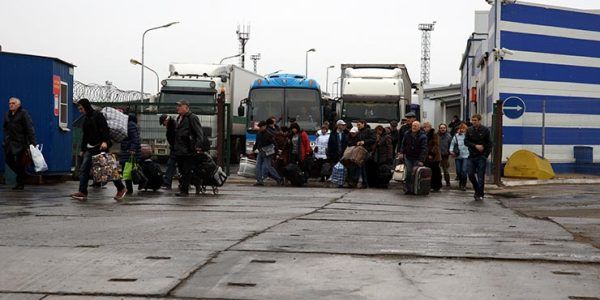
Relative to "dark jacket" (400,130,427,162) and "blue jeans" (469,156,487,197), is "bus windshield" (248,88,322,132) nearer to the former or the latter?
"dark jacket" (400,130,427,162)

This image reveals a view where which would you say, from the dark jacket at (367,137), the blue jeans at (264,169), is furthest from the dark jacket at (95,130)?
the dark jacket at (367,137)

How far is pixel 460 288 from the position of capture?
Result: 6.80 m

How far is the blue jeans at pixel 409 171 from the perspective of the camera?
18.9 meters

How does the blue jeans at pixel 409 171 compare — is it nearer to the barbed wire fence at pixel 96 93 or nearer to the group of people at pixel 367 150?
the group of people at pixel 367 150

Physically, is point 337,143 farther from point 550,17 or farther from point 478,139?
point 550,17

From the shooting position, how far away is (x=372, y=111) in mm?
30203

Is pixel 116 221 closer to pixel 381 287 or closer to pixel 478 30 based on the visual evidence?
pixel 381 287

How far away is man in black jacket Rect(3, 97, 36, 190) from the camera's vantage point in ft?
57.0

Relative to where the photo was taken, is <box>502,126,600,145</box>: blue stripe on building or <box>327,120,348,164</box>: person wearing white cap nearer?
<box>327,120,348,164</box>: person wearing white cap

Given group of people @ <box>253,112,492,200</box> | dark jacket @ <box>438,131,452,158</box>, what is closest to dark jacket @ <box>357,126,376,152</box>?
group of people @ <box>253,112,492,200</box>

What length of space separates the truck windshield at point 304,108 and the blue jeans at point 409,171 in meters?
8.98

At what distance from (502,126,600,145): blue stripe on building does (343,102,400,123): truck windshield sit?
499 centimetres

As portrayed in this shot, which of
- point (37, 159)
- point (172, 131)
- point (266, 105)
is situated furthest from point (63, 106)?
point (266, 105)

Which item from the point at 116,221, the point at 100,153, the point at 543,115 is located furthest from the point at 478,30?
the point at 116,221
